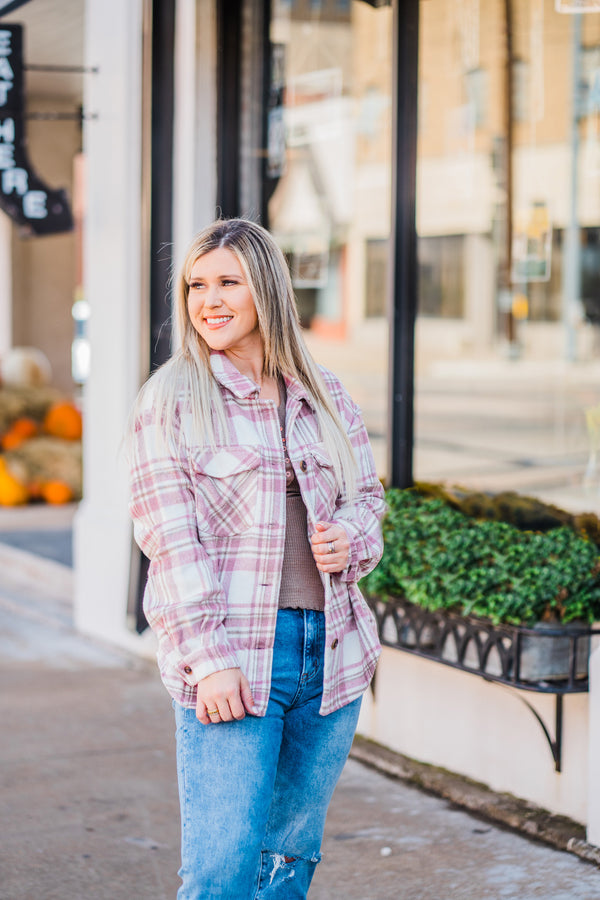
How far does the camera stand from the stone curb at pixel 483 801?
3768 mm

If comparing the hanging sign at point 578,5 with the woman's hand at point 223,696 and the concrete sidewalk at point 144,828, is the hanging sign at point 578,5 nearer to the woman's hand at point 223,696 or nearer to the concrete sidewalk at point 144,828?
the concrete sidewalk at point 144,828

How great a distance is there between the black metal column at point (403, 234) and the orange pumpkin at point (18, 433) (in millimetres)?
6551

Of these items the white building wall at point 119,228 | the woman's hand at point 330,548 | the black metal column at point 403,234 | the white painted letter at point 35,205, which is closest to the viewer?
the woman's hand at point 330,548

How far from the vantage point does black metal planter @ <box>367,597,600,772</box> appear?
12.3 feet

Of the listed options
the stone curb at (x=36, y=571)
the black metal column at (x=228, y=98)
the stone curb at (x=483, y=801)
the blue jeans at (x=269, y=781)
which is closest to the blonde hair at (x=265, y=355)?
the blue jeans at (x=269, y=781)

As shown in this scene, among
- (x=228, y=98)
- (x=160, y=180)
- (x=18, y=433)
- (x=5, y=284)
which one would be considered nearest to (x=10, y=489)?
(x=18, y=433)

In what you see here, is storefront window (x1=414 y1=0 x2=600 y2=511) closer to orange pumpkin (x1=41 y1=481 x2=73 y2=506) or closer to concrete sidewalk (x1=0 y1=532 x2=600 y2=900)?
concrete sidewalk (x1=0 y1=532 x2=600 y2=900)

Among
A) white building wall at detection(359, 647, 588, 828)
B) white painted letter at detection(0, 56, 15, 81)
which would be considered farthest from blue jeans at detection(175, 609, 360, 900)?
white painted letter at detection(0, 56, 15, 81)

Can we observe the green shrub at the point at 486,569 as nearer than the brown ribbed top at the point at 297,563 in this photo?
No

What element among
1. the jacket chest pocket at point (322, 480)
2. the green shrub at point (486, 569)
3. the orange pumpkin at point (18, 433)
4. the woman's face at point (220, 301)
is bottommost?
the orange pumpkin at point (18, 433)

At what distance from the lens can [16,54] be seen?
6.55 meters

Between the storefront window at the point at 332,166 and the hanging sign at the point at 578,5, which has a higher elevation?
the hanging sign at the point at 578,5

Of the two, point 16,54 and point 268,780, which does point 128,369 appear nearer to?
point 16,54

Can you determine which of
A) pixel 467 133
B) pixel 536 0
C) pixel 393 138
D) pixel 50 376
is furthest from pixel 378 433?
pixel 50 376
